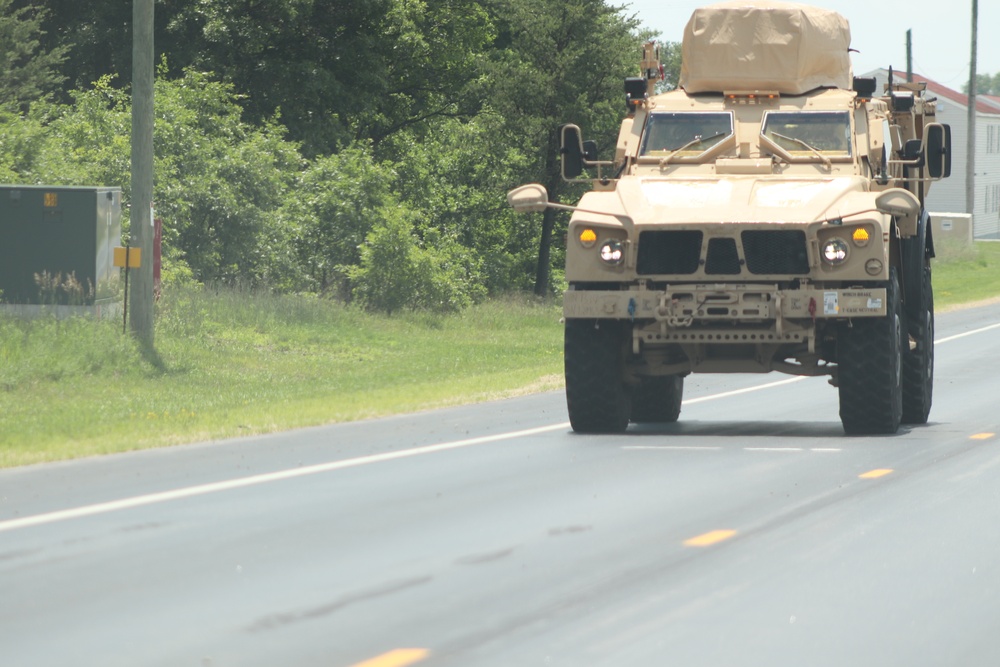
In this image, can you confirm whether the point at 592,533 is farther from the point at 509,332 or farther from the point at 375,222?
the point at 375,222

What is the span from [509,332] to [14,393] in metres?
14.5

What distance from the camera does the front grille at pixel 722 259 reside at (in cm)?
1419

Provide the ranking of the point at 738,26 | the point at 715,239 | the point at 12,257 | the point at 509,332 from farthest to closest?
the point at 509,332
the point at 12,257
the point at 738,26
the point at 715,239

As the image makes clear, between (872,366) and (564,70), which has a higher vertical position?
(564,70)

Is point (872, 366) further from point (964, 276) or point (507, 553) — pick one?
point (964, 276)

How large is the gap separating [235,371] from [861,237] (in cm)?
965

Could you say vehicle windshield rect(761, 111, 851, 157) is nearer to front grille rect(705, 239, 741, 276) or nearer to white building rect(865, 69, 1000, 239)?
front grille rect(705, 239, 741, 276)

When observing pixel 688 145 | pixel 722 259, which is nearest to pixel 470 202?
pixel 688 145

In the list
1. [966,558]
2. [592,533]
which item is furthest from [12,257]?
[966,558]

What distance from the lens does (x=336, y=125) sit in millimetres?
41906

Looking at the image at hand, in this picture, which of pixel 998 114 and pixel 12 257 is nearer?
pixel 12 257

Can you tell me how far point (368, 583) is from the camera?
7.75m

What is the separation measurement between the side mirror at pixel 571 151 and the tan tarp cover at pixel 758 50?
5.40 ft

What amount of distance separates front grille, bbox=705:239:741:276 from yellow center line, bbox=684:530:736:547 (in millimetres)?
5142
